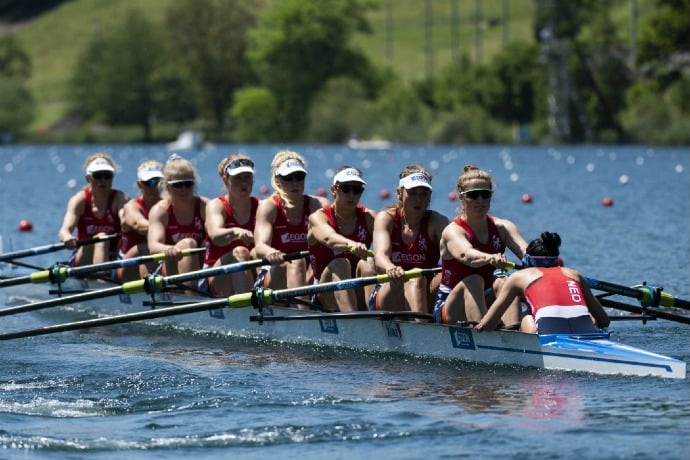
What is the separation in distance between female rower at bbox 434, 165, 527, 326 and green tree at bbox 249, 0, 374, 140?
93.3 m

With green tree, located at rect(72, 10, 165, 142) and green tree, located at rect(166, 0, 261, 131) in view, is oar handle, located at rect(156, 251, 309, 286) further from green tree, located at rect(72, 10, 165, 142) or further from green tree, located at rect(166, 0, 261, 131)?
green tree, located at rect(166, 0, 261, 131)

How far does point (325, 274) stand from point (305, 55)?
3706 inches

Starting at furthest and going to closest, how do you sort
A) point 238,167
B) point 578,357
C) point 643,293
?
point 238,167 → point 643,293 → point 578,357

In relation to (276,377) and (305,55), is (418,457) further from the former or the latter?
(305,55)

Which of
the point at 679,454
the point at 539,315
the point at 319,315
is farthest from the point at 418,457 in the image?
the point at 319,315

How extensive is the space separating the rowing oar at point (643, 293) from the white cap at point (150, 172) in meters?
5.99

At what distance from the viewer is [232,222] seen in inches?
594

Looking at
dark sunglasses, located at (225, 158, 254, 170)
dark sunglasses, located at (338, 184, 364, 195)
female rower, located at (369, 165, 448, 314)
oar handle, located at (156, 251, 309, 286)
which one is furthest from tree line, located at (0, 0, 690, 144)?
female rower, located at (369, 165, 448, 314)

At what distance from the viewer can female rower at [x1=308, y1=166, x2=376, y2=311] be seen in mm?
13270

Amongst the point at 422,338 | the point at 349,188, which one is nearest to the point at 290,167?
the point at 349,188

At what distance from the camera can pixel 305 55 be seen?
10681cm

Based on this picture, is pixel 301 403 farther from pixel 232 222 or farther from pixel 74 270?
pixel 74 270

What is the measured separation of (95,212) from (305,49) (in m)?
90.0

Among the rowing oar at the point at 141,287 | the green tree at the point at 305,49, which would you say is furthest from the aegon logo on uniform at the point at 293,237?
the green tree at the point at 305,49
